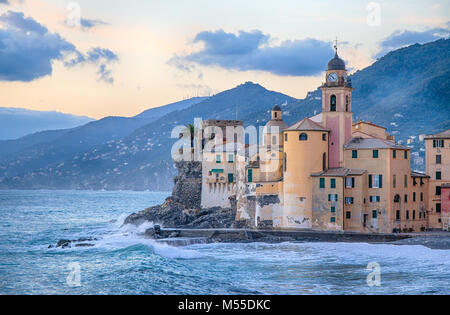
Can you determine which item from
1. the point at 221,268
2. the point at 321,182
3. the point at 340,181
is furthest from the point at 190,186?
the point at 221,268

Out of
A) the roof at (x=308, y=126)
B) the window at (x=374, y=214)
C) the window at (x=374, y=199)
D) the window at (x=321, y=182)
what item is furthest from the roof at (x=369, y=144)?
the window at (x=374, y=214)

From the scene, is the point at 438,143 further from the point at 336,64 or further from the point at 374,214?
the point at 336,64

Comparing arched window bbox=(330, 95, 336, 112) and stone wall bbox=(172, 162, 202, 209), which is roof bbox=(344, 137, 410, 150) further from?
stone wall bbox=(172, 162, 202, 209)

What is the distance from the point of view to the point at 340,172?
55.7 meters

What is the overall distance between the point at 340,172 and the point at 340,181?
0.83m

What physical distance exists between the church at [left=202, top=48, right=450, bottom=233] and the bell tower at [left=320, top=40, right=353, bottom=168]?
8 centimetres

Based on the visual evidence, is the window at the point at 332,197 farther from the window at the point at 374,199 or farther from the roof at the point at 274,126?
the roof at the point at 274,126

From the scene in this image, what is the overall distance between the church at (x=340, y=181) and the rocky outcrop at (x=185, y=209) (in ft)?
22.7

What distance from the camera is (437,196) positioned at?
58.0 meters

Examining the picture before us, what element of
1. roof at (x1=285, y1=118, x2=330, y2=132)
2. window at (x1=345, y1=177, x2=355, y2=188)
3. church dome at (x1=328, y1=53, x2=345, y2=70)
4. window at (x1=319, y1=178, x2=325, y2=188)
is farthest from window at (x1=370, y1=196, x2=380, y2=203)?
church dome at (x1=328, y1=53, x2=345, y2=70)

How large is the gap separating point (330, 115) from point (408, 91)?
10450 cm

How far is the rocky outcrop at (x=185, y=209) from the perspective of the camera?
221ft
